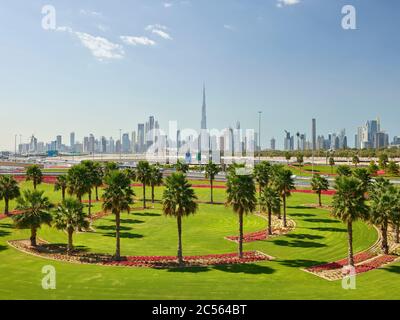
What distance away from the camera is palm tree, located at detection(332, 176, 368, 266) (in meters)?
42.8

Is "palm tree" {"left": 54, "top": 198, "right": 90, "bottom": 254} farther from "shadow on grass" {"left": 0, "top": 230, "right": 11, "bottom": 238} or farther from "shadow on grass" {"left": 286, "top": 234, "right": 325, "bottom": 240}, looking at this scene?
"shadow on grass" {"left": 286, "top": 234, "right": 325, "bottom": 240}

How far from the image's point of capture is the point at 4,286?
117ft

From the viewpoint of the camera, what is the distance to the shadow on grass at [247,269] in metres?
41.5

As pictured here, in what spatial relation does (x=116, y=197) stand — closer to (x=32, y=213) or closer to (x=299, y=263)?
(x=32, y=213)

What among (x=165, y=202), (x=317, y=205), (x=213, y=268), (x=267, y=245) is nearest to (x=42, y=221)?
(x=165, y=202)

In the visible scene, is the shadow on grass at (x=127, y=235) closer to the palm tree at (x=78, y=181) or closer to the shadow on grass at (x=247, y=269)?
the palm tree at (x=78, y=181)

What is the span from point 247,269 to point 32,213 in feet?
96.3

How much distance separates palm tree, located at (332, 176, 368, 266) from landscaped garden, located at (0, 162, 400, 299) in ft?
15.4

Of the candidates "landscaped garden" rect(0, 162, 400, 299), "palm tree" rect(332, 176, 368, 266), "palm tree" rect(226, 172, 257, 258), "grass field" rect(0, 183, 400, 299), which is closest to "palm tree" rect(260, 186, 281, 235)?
"landscaped garden" rect(0, 162, 400, 299)

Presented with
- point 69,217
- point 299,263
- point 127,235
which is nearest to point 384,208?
point 299,263

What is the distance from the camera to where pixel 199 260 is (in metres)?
46.1

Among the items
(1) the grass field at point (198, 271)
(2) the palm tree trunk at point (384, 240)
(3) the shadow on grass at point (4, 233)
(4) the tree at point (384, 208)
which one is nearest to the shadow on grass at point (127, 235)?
(1) the grass field at point (198, 271)

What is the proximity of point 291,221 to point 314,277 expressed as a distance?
29094mm
